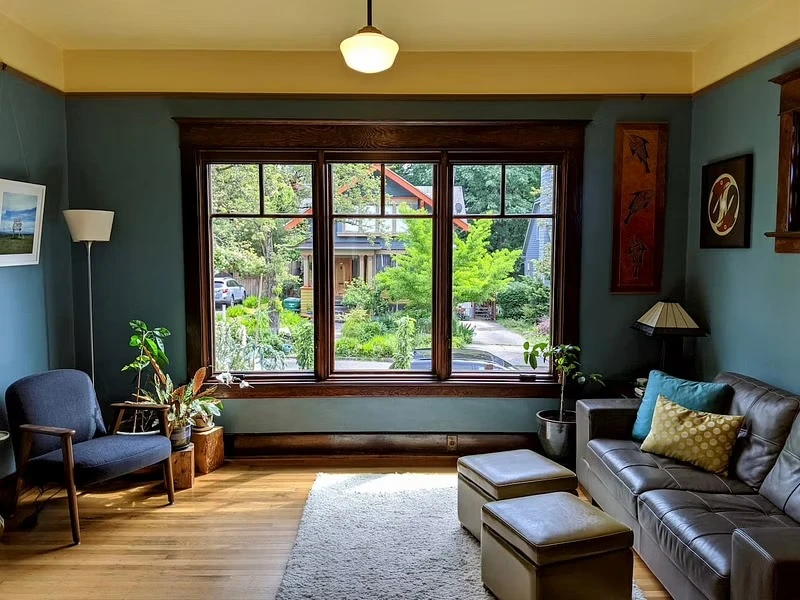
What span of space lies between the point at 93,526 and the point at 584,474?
9.19 feet

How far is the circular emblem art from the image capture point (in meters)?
3.57

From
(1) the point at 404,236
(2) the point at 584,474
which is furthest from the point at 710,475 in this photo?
(1) the point at 404,236

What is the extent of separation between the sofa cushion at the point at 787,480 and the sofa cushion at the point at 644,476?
114 millimetres

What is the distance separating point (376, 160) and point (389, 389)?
162cm

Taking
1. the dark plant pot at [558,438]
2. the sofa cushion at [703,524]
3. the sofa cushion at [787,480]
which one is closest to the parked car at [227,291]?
the dark plant pot at [558,438]

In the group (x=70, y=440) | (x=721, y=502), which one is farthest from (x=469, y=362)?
(x=70, y=440)

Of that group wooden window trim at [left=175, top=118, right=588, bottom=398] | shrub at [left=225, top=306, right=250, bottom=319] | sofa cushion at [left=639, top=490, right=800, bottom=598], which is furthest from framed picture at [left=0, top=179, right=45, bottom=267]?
sofa cushion at [left=639, top=490, right=800, bottom=598]

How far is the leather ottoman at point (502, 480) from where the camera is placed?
290cm

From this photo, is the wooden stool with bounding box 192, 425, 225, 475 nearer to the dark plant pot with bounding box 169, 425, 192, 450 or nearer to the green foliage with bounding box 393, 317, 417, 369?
the dark plant pot with bounding box 169, 425, 192, 450

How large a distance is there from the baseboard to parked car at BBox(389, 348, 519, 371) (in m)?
0.47

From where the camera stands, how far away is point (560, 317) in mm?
4258

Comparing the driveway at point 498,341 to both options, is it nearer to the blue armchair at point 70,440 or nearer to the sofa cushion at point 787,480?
the sofa cushion at point 787,480

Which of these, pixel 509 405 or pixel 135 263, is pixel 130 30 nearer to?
pixel 135 263

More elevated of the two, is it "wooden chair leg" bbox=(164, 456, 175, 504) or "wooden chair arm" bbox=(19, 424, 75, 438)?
"wooden chair arm" bbox=(19, 424, 75, 438)
